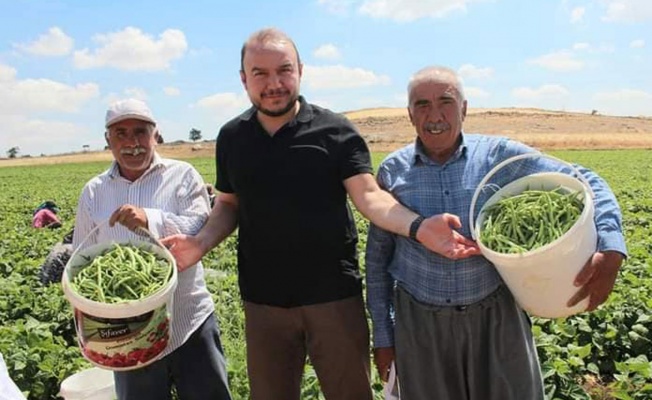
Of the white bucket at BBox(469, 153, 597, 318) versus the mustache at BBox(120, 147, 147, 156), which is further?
the mustache at BBox(120, 147, 147, 156)

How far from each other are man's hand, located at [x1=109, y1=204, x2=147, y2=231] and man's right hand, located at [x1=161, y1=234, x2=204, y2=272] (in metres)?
0.14

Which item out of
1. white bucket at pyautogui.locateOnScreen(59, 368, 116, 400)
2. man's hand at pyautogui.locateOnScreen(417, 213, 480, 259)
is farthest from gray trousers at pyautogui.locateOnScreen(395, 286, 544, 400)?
white bucket at pyautogui.locateOnScreen(59, 368, 116, 400)

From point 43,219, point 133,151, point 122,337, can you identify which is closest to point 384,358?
point 122,337

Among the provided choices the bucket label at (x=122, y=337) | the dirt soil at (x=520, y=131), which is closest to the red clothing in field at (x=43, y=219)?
the bucket label at (x=122, y=337)

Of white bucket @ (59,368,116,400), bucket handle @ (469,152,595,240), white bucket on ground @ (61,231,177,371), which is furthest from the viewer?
white bucket @ (59,368,116,400)

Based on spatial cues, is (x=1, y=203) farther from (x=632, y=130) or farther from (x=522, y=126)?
(x=632, y=130)

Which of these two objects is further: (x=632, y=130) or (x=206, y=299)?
(x=632, y=130)

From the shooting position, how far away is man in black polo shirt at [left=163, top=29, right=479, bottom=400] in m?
2.90

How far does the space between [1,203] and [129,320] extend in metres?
20.0

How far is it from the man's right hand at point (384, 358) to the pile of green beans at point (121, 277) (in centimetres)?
104

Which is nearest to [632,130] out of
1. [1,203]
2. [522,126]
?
[522,126]

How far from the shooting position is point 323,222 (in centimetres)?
300

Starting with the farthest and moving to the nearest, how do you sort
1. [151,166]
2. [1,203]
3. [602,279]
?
[1,203]
[151,166]
[602,279]

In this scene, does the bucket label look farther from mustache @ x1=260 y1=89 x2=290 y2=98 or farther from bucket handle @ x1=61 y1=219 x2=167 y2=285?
mustache @ x1=260 y1=89 x2=290 y2=98
